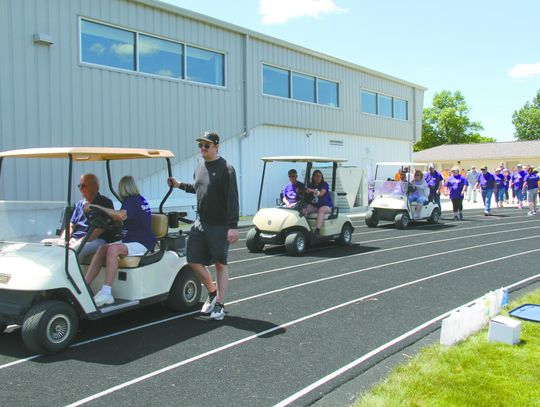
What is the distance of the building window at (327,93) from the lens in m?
22.3

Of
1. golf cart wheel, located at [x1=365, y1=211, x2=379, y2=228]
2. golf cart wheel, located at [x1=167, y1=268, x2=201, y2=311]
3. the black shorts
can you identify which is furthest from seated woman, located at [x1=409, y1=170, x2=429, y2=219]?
the black shorts

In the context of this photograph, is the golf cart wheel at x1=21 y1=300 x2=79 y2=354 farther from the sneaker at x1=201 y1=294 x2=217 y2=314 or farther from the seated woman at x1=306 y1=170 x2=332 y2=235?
the seated woman at x1=306 y1=170 x2=332 y2=235

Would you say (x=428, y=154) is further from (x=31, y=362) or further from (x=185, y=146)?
(x=31, y=362)

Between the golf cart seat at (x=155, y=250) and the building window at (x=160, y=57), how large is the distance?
1017cm

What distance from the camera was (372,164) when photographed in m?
26.2

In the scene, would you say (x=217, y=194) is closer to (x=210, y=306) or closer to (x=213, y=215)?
(x=213, y=215)

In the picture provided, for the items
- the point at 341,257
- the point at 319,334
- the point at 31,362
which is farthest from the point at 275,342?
the point at 341,257

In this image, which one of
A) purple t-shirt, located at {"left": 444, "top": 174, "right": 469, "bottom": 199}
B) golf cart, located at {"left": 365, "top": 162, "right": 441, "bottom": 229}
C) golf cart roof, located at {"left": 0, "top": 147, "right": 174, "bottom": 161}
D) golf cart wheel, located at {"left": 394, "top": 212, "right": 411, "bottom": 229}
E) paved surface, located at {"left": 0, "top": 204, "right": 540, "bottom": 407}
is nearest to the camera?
paved surface, located at {"left": 0, "top": 204, "right": 540, "bottom": 407}

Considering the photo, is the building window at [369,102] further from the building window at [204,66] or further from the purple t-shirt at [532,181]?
the building window at [204,66]

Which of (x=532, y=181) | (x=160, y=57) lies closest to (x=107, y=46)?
(x=160, y=57)

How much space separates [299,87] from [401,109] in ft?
31.2

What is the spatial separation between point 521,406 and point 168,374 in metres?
2.47

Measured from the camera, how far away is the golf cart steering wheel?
5223 millimetres

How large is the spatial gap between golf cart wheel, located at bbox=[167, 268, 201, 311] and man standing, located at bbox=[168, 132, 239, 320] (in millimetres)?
→ 340
